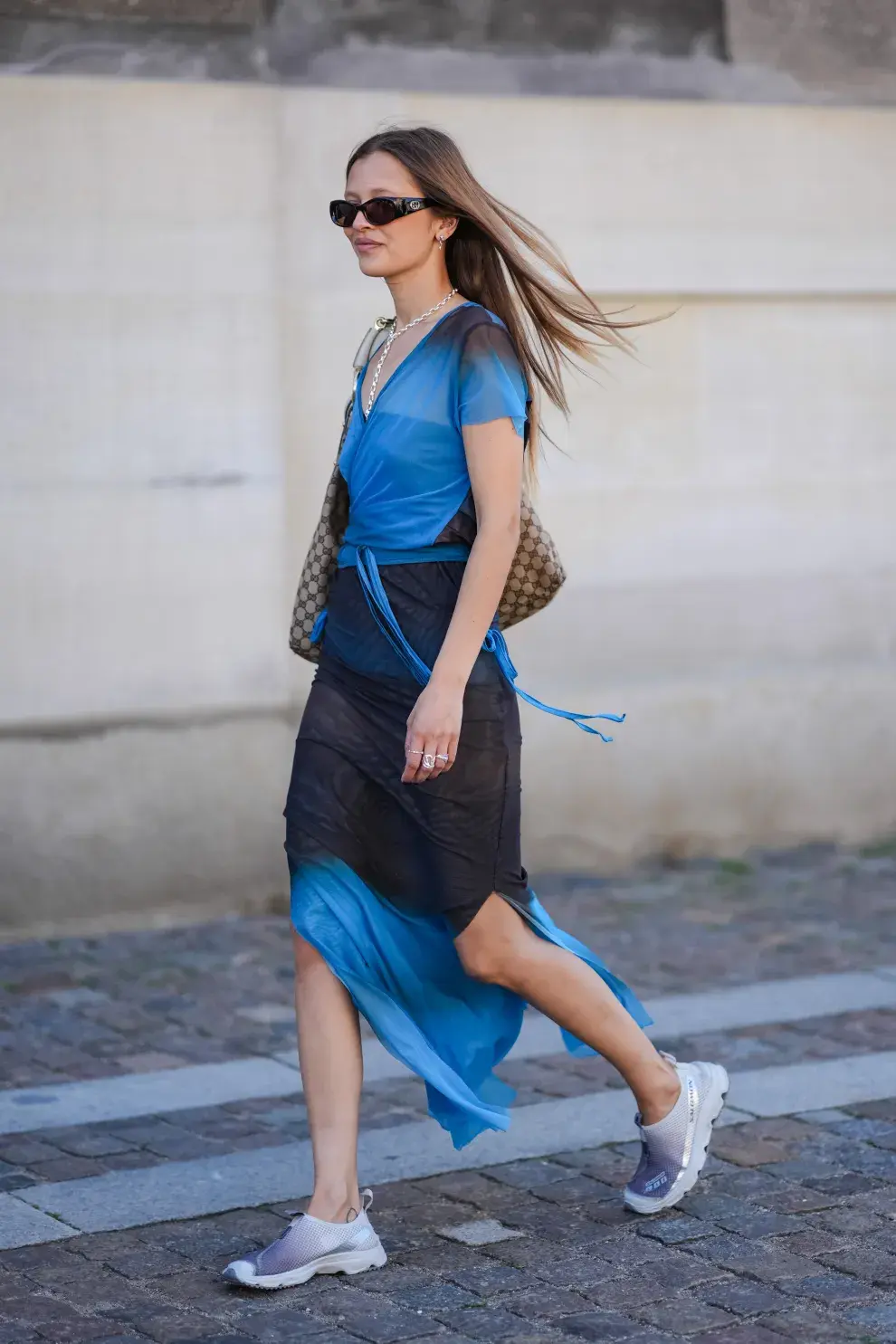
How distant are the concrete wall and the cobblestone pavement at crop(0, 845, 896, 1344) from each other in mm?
738

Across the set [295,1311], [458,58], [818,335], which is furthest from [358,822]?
[818,335]

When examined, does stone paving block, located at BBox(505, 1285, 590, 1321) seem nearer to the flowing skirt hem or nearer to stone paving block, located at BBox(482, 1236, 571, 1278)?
stone paving block, located at BBox(482, 1236, 571, 1278)

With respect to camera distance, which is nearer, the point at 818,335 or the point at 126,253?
the point at 126,253

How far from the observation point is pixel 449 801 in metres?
3.86

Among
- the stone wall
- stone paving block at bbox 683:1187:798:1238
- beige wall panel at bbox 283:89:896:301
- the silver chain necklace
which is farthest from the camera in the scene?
beige wall panel at bbox 283:89:896:301

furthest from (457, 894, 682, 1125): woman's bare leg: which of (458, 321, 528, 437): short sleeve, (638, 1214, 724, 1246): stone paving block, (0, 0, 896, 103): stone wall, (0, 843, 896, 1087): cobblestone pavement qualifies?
(0, 0, 896, 103): stone wall

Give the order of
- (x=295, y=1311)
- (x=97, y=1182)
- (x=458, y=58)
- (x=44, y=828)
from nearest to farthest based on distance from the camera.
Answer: (x=295, y=1311), (x=97, y=1182), (x=44, y=828), (x=458, y=58)

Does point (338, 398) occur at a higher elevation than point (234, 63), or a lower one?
lower

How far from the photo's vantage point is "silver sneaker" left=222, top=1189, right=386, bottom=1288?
3.74 metres

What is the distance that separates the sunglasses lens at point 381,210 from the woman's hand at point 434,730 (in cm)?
86

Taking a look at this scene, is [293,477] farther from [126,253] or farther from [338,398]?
[126,253]

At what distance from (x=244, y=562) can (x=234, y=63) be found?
1636 millimetres

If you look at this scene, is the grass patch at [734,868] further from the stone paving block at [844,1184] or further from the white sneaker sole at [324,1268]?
the white sneaker sole at [324,1268]

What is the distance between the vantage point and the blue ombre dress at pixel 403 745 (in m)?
3.85
